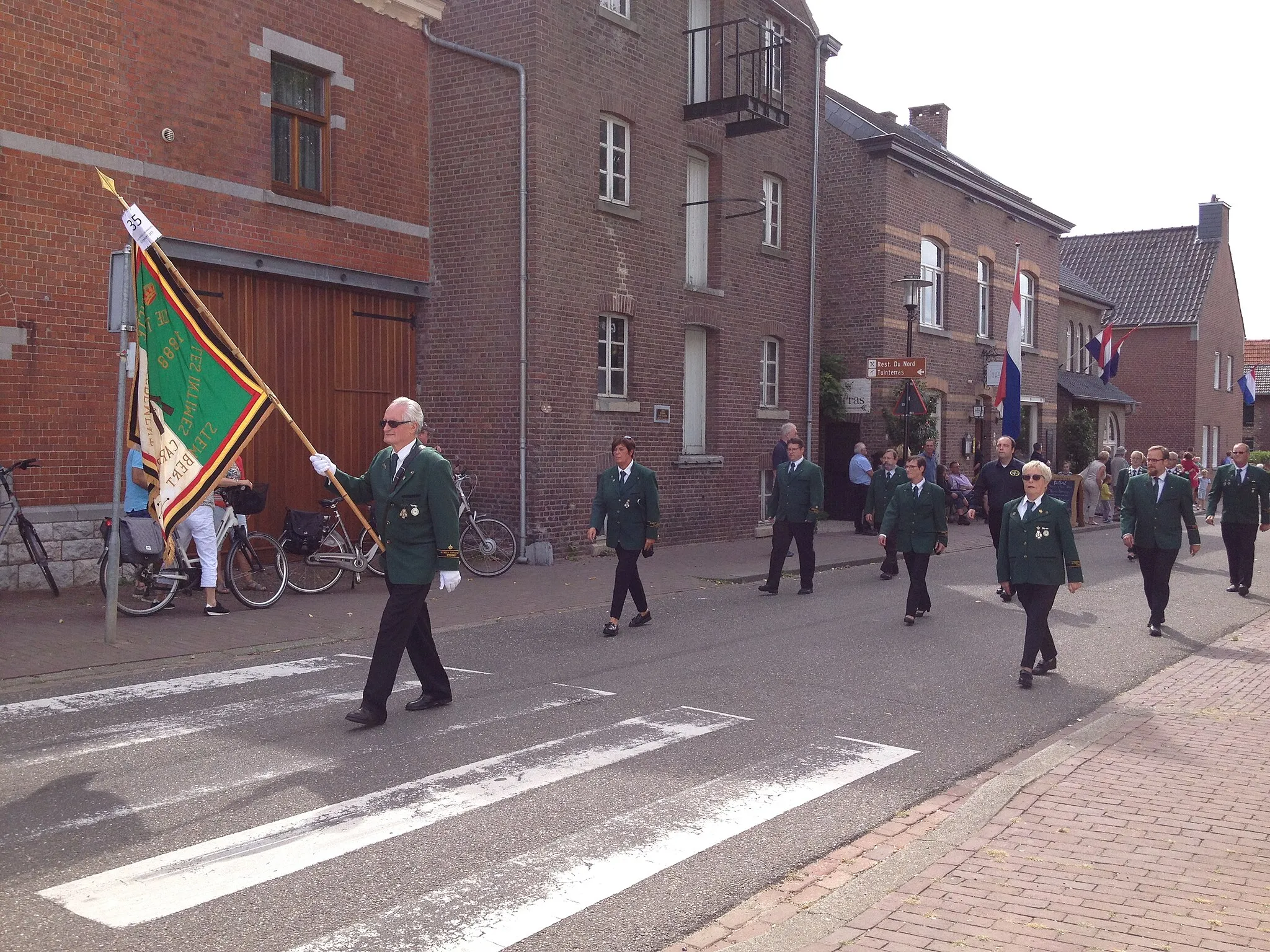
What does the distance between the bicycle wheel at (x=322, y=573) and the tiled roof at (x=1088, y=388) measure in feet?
91.5

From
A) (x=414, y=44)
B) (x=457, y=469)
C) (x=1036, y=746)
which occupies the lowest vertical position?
(x=1036, y=746)

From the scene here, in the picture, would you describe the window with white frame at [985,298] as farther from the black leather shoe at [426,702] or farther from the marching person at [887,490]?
the black leather shoe at [426,702]

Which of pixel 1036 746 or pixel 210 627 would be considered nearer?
pixel 1036 746

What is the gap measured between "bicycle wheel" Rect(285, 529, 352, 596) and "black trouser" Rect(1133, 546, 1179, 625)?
8.21 meters

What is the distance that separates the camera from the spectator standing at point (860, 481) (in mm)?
22078

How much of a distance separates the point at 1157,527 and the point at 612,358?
850cm

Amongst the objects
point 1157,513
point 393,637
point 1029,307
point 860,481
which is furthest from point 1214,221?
point 393,637

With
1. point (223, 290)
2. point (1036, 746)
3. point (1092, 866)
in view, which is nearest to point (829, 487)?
point (223, 290)

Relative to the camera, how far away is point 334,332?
1476 cm

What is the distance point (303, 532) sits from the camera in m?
12.3

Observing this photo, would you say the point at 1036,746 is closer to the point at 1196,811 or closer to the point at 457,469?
the point at 1196,811

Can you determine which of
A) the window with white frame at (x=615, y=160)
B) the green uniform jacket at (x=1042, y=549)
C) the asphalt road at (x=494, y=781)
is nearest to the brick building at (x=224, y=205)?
the window with white frame at (x=615, y=160)

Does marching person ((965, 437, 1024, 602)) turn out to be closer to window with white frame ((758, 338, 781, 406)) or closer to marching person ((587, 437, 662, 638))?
marching person ((587, 437, 662, 638))

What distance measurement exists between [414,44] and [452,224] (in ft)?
8.19
